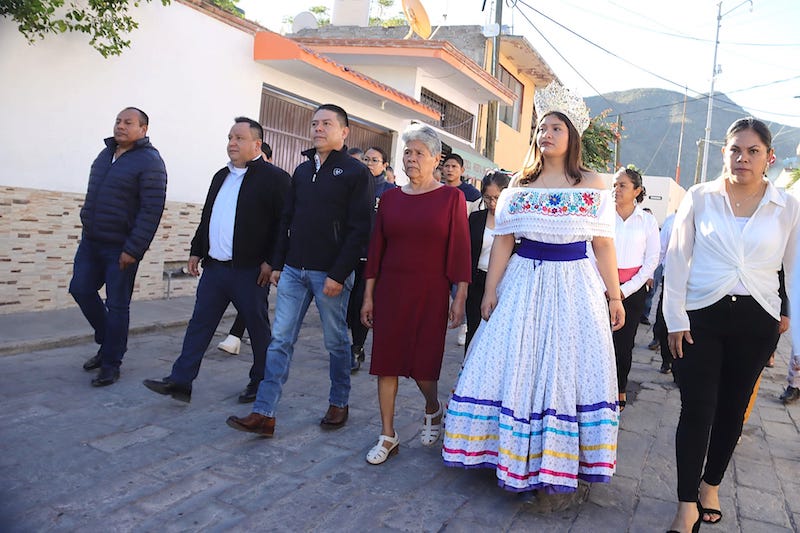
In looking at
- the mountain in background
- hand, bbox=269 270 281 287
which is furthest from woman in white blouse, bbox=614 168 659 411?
the mountain in background

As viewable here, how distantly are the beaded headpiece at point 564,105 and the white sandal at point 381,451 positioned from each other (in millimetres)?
1936

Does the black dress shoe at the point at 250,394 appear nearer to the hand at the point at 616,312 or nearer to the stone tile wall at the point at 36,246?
the hand at the point at 616,312

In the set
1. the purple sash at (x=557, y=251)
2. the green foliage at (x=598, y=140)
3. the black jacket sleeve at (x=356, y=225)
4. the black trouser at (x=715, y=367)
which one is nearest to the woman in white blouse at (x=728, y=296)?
the black trouser at (x=715, y=367)

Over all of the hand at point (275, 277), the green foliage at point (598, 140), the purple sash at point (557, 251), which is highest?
the green foliage at point (598, 140)

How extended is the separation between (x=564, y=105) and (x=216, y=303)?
2492 millimetres

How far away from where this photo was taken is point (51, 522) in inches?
102

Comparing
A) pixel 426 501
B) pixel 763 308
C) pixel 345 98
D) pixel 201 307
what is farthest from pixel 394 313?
pixel 345 98

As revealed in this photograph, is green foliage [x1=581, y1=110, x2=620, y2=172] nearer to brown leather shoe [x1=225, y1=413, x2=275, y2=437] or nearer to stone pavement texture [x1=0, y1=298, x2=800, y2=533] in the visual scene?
stone pavement texture [x1=0, y1=298, x2=800, y2=533]

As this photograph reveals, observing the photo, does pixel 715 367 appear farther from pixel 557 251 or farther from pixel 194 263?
pixel 194 263

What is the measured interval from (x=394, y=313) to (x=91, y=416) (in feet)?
6.47

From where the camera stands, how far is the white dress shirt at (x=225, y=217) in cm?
420

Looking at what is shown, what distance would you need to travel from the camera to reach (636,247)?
16.0 ft

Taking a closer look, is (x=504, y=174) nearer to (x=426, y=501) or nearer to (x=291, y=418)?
(x=291, y=418)

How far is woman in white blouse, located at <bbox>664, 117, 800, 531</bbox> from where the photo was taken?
2.86m
